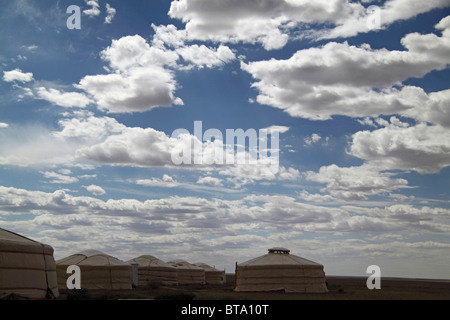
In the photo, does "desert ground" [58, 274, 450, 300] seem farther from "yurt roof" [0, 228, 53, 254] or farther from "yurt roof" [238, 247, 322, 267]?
"yurt roof" [0, 228, 53, 254]

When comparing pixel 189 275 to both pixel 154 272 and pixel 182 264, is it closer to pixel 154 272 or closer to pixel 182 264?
pixel 182 264

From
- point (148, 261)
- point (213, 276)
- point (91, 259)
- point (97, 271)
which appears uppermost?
point (91, 259)

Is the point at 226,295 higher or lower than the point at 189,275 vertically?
higher

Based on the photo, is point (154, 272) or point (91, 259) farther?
point (154, 272)

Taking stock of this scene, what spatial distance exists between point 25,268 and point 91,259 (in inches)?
652

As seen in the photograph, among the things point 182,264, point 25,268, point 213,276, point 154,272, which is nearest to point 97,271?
point 154,272

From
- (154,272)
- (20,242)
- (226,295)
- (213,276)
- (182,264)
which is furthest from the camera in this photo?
(213,276)

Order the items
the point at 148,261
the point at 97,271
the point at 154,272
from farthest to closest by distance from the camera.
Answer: the point at 148,261, the point at 154,272, the point at 97,271

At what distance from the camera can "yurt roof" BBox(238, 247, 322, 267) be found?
4132 cm

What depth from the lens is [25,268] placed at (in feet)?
85.3

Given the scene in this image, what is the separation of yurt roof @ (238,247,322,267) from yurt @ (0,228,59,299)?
1811 centimetres

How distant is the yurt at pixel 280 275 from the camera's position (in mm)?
40281
